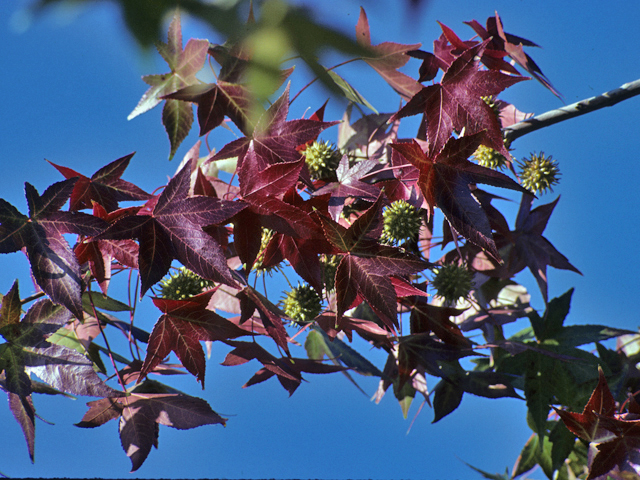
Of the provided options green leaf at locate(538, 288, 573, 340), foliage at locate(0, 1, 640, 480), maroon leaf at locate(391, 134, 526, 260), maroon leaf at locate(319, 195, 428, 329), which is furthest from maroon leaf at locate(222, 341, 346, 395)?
green leaf at locate(538, 288, 573, 340)

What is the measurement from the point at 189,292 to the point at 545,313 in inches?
21.3

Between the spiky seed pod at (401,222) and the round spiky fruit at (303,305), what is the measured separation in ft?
0.36

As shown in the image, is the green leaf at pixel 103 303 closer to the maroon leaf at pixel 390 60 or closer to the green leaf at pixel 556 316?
the maroon leaf at pixel 390 60

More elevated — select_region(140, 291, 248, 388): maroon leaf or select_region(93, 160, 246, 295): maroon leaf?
select_region(93, 160, 246, 295): maroon leaf

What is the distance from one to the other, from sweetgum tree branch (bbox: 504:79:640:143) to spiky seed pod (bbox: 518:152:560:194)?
65 mm

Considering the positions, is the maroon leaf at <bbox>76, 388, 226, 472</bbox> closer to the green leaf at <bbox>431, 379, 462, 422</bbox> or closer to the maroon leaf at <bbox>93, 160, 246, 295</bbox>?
the maroon leaf at <bbox>93, 160, 246, 295</bbox>

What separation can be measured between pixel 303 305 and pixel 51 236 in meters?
0.27

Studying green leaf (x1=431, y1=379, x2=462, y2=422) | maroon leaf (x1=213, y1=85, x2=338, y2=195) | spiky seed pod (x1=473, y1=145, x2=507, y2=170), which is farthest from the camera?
green leaf (x1=431, y1=379, x2=462, y2=422)

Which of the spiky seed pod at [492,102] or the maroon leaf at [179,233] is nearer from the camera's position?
the maroon leaf at [179,233]

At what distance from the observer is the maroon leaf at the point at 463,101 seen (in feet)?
1.66

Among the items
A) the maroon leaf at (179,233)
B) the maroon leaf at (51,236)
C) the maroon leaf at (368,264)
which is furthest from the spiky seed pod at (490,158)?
the maroon leaf at (51,236)

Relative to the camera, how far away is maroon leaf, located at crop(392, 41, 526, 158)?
0.50 meters

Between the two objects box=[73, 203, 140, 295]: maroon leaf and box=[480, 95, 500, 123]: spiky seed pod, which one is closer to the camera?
box=[73, 203, 140, 295]: maroon leaf

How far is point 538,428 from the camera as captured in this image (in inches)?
27.3
